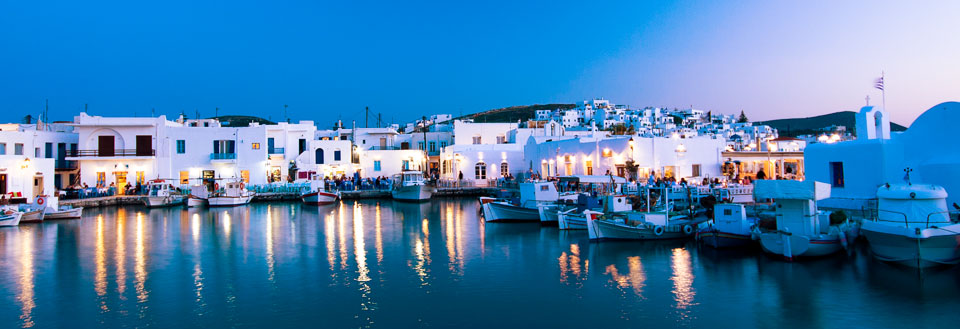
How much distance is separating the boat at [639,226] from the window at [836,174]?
5.11m

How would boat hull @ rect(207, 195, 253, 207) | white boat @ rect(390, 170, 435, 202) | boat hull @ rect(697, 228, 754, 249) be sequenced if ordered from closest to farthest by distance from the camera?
boat hull @ rect(697, 228, 754, 249) < boat hull @ rect(207, 195, 253, 207) < white boat @ rect(390, 170, 435, 202)

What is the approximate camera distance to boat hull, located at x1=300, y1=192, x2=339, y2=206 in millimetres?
37875

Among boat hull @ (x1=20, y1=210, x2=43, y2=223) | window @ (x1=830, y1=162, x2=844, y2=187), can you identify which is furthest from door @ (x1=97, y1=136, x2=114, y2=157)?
window @ (x1=830, y1=162, x2=844, y2=187)

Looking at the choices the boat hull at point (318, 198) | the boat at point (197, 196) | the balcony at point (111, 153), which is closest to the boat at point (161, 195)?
the boat at point (197, 196)

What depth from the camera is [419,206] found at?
36875 mm

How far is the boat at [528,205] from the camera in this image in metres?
26.7

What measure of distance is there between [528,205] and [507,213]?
103 centimetres

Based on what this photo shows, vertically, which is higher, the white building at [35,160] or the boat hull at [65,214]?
the white building at [35,160]

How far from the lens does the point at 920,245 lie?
14.4m

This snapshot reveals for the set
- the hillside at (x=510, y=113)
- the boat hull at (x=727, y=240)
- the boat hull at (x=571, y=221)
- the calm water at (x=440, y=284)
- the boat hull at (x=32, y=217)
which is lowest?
the calm water at (x=440, y=284)

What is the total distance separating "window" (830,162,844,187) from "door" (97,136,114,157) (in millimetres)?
43177

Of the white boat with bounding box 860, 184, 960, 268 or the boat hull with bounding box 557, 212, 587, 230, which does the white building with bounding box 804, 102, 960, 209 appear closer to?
the white boat with bounding box 860, 184, 960, 268

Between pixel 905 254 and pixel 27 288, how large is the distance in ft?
71.1

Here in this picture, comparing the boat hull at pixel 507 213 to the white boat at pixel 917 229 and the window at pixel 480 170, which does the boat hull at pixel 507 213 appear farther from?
the window at pixel 480 170
